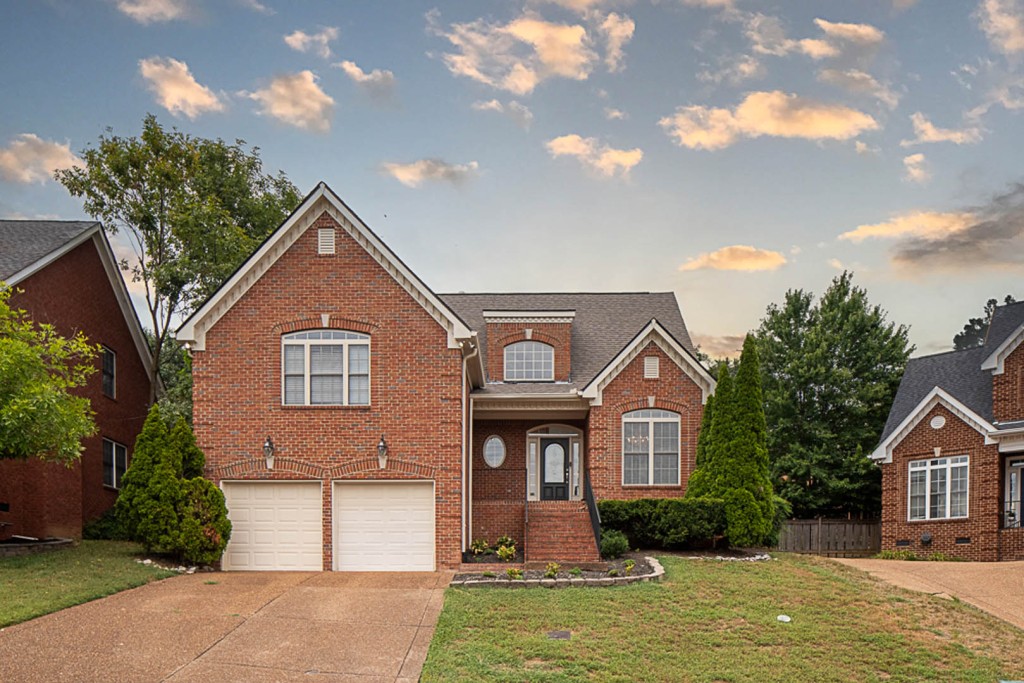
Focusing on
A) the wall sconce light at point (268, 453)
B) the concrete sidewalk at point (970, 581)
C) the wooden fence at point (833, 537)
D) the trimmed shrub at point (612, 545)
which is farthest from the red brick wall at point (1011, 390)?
the wall sconce light at point (268, 453)

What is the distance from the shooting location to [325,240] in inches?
722

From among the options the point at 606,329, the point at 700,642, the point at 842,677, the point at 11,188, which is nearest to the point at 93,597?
the point at 700,642

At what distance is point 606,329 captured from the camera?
1040 inches

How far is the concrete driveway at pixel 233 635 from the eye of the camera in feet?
31.9

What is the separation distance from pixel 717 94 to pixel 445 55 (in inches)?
246

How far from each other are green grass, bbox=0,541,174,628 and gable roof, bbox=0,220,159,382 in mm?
6179

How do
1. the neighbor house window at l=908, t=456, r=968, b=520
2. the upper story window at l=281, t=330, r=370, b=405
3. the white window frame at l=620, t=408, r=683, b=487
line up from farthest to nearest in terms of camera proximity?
the neighbor house window at l=908, t=456, r=968, b=520
the white window frame at l=620, t=408, r=683, b=487
the upper story window at l=281, t=330, r=370, b=405

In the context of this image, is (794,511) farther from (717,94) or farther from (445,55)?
(445,55)

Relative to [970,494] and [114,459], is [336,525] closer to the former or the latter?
[114,459]

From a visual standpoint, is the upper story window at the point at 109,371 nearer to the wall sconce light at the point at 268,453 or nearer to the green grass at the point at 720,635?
the wall sconce light at the point at 268,453

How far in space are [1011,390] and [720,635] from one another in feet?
52.3

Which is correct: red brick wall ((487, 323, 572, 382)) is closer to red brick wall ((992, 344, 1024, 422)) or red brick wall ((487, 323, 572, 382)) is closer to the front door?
the front door

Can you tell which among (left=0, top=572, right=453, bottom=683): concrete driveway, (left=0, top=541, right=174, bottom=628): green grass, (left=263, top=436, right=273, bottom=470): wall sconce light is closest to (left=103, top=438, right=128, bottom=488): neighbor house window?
(left=0, top=541, right=174, bottom=628): green grass

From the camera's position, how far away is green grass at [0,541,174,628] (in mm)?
12289
